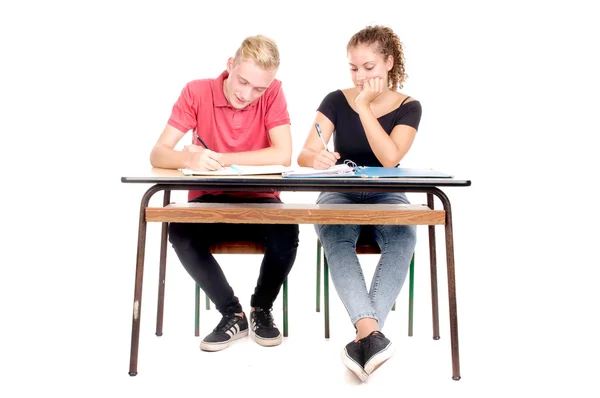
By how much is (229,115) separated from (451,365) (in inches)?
47.3

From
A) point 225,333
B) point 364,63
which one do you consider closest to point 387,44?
point 364,63

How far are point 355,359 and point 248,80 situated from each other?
101 centimetres

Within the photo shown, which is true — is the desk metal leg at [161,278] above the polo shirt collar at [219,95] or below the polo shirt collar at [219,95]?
below

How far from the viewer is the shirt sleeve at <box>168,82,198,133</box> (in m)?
2.78

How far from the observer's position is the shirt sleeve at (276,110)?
9.30ft

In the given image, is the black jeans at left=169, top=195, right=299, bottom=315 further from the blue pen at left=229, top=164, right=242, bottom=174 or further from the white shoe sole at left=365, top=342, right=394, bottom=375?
the white shoe sole at left=365, top=342, right=394, bottom=375

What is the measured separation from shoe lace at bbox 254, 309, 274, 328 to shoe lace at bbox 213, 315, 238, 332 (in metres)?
0.08

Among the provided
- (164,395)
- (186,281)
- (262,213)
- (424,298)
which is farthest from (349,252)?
(186,281)

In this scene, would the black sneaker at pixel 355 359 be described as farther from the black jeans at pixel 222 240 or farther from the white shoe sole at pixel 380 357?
the black jeans at pixel 222 240

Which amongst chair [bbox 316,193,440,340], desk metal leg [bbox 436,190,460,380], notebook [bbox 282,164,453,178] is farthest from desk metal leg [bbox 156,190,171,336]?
desk metal leg [bbox 436,190,460,380]

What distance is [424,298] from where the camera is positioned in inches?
135

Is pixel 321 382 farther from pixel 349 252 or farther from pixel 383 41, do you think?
pixel 383 41

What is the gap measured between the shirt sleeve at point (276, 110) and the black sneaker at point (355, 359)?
3.02 ft

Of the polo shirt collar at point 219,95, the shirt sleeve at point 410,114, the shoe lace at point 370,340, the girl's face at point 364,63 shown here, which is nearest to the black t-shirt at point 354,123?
the shirt sleeve at point 410,114
